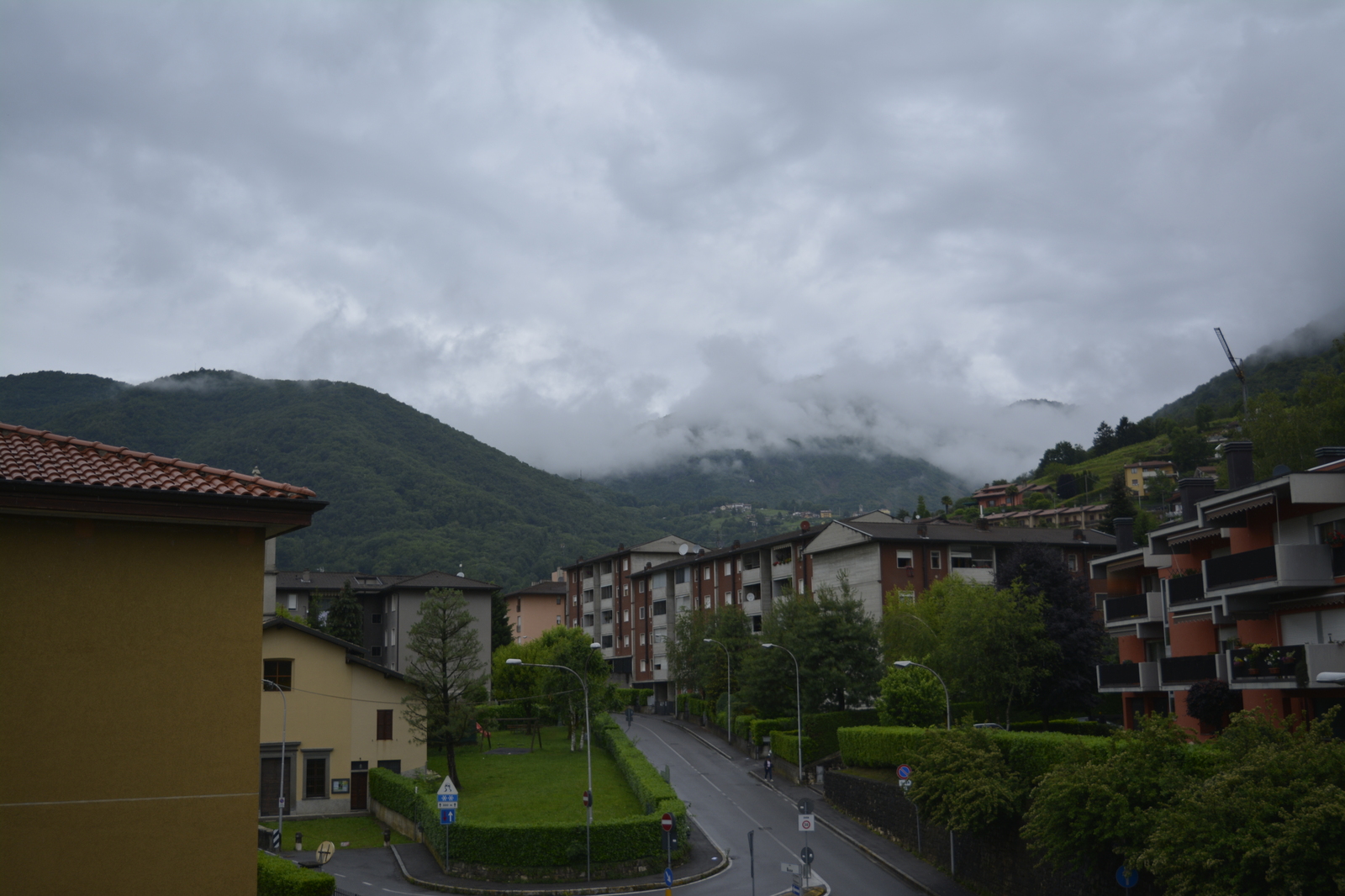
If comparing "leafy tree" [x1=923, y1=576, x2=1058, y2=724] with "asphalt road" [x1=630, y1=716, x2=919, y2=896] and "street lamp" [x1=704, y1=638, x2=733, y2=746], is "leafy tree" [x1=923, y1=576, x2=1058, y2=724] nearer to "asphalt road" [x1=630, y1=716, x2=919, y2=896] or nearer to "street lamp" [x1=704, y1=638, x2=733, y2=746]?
"asphalt road" [x1=630, y1=716, x2=919, y2=896]

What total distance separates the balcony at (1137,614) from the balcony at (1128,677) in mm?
1561

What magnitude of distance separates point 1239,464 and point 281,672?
46214 mm

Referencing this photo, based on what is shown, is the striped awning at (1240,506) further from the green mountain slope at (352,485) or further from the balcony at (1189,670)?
the green mountain slope at (352,485)

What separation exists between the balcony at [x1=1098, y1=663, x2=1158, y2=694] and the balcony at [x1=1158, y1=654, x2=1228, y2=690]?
305cm

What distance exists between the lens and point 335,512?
544 ft

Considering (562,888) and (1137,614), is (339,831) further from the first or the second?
(1137,614)

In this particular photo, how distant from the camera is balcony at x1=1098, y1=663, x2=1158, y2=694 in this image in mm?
45406

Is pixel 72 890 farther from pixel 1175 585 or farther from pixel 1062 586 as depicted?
pixel 1062 586

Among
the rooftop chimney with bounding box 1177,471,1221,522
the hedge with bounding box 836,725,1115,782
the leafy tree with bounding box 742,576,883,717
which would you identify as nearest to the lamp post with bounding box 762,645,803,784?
the leafy tree with bounding box 742,576,883,717

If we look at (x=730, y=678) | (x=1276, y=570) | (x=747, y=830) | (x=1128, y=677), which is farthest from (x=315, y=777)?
(x=1276, y=570)

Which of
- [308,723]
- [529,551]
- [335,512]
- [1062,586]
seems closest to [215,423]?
[335,512]

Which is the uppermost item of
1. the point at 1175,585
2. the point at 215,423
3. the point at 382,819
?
the point at 215,423

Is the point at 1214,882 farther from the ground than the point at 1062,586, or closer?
closer

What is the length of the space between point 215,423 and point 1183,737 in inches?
7743
